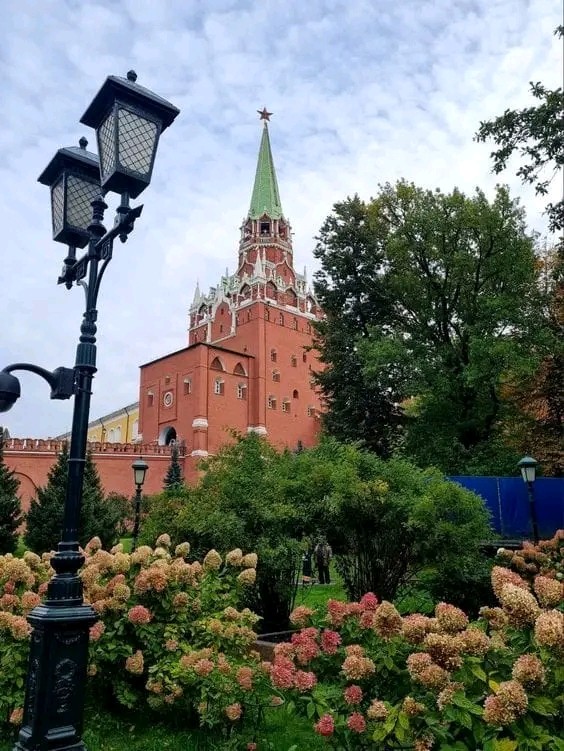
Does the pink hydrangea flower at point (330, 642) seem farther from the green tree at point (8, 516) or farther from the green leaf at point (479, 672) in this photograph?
the green tree at point (8, 516)

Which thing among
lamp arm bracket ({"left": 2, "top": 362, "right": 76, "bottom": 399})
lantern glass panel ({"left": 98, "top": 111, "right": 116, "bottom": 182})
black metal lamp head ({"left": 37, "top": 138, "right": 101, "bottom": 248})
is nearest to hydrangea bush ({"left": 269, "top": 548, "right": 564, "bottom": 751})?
lamp arm bracket ({"left": 2, "top": 362, "right": 76, "bottom": 399})

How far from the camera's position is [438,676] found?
298 cm

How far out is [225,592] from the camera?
234 inches

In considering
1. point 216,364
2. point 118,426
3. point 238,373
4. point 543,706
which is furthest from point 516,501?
point 118,426

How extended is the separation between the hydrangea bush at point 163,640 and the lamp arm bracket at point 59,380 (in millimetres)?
1902

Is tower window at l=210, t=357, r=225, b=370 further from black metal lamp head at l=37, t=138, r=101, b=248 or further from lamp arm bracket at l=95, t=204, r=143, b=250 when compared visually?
lamp arm bracket at l=95, t=204, r=143, b=250

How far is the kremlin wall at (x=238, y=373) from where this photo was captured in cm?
4159

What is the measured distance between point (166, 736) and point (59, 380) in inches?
123

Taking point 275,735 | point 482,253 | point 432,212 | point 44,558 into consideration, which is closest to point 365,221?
point 432,212

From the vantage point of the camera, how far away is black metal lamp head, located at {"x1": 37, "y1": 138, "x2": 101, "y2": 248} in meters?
5.09

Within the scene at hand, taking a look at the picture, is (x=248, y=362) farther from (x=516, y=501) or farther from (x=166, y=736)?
(x=166, y=736)

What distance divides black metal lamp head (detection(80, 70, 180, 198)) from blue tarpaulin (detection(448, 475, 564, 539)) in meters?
14.8

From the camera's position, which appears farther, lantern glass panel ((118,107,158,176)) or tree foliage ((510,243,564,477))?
tree foliage ((510,243,564,477))

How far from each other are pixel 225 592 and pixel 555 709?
3.74 meters
